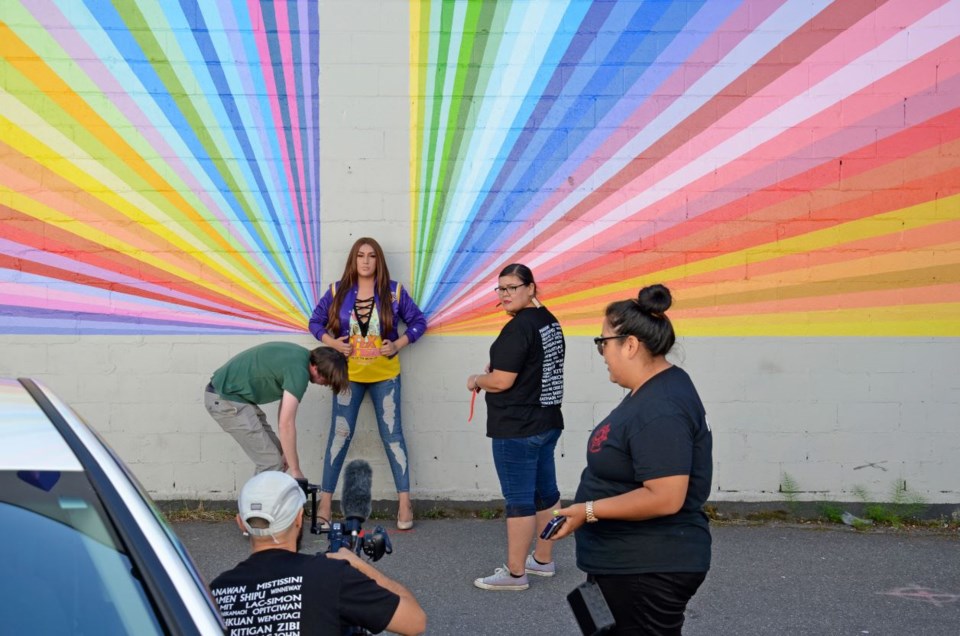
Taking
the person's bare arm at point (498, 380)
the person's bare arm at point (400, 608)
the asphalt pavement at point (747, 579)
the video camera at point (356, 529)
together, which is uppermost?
the person's bare arm at point (498, 380)

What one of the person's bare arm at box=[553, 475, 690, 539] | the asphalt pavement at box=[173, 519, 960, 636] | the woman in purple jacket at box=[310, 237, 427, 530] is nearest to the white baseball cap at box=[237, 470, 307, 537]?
the person's bare arm at box=[553, 475, 690, 539]

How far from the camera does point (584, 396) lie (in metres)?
7.27

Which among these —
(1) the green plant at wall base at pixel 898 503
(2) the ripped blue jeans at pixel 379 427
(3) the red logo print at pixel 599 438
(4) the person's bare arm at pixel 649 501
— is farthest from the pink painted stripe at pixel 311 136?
(4) the person's bare arm at pixel 649 501

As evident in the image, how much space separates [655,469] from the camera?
3.33 meters

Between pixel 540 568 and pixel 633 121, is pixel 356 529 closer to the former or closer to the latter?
pixel 540 568

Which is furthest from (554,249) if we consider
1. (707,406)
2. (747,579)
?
(747,579)

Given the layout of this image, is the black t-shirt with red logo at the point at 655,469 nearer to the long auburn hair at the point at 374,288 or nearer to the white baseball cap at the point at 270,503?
the white baseball cap at the point at 270,503

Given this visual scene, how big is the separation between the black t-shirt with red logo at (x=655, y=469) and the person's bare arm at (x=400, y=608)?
807 millimetres

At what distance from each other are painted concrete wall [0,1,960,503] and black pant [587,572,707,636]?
373cm

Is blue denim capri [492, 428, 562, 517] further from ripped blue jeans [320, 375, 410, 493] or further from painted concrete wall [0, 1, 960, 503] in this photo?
painted concrete wall [0, 1, 960, 503]

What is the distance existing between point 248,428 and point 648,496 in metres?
3.84

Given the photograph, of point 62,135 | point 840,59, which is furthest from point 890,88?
point 62,135

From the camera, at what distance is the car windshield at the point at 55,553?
2062 millimetres

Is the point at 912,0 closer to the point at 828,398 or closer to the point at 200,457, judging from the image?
the point at 828,398
